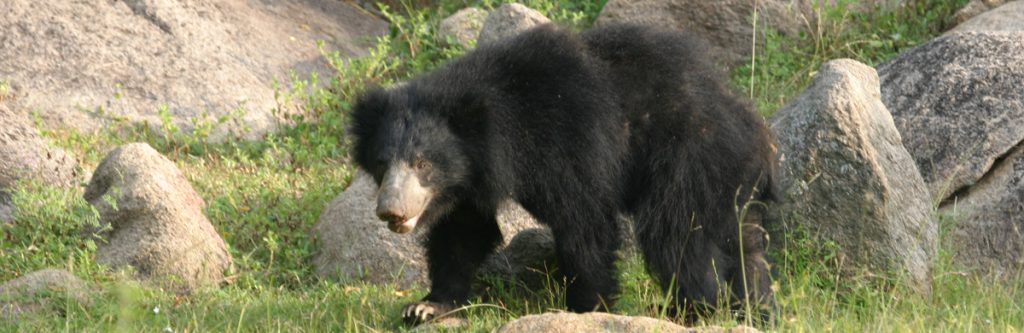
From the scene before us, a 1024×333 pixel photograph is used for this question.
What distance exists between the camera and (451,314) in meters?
5.66

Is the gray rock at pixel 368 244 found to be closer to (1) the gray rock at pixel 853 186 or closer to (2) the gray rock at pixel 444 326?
(2) the gray rock at pixel 444 326

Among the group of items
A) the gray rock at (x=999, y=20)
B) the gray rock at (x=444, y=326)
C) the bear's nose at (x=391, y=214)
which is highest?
the bear's nose at (x=391, y=214)

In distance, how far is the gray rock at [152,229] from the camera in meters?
6.55

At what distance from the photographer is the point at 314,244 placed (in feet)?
23.2

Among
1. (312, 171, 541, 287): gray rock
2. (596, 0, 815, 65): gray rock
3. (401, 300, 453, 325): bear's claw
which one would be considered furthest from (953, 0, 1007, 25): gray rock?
(401, 300, 453, 325): bear's claw

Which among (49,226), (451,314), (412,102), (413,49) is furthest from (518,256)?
(413,49)

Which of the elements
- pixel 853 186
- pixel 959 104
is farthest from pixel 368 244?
pixel 959 104

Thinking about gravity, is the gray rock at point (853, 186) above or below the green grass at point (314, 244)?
above

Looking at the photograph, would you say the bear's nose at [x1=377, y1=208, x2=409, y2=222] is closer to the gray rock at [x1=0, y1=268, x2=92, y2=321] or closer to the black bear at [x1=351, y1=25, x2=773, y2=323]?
the black bear at [x1=351, y1=25, x2=773, y2=323]

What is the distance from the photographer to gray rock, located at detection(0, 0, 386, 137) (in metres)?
8.63

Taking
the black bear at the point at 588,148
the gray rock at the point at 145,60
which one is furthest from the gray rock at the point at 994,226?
the gray rock at the point at 145,60

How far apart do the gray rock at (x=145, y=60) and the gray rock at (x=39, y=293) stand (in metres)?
2.64

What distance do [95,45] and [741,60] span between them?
4383 millimetres

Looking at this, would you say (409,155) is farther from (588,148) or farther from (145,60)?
(145,60)
